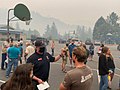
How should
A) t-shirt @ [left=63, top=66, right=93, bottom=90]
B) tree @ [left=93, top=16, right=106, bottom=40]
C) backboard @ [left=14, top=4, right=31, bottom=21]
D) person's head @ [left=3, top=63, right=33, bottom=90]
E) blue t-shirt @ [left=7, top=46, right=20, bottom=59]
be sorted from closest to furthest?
person's head @ [left=3, top=63, right=33, bottom=90] → t-shirt @ [left=63, top=66, right=93, bottom=90] → blue t-shirt @ [left=7, top=46, right=20, bottom=59] → backboard @ [left=14, top=4, right=31, bottom=21] → tree @ [left=93, top=16, right=106, bottom=40]

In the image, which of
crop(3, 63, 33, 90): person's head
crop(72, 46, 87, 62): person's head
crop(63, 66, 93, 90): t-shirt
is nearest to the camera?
crop(3, 63, 33, 90): person's head

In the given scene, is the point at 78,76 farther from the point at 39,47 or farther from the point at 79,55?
the point at 39,47

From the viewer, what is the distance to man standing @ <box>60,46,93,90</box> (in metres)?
3.54

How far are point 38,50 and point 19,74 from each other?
207cm

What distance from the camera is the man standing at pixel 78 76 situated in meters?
3.54

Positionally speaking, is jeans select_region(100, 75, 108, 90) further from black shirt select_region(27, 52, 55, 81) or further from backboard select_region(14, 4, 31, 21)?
backboard select_region(14, 4, 31, 21)

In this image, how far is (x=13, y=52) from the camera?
10.5 metres

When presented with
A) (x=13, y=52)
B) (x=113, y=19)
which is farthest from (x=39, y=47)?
(x=113, y=19)

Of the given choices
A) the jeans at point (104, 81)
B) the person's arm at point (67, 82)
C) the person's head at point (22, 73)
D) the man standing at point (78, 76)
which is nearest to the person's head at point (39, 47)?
the man standing at point (78, 76)

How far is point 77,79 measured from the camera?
3.54 m

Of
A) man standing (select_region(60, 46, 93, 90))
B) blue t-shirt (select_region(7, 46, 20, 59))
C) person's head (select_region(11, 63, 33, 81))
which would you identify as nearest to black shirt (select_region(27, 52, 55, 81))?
man standing (select_region(60, 46, 93, 90))

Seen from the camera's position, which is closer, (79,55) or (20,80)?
(20,80)

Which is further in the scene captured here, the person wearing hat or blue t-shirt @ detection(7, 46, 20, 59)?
Result: blue t-shirt @ detection(7, 46, 20, 59)

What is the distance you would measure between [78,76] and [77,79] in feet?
0.14
